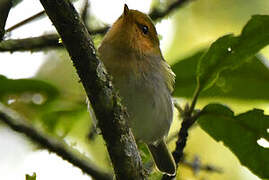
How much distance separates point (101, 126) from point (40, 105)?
1662mm

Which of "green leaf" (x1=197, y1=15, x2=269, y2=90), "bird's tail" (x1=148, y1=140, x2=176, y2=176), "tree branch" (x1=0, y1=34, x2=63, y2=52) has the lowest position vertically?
"bird's tail" (x1=148, y1=140, x2=176, y2=176)

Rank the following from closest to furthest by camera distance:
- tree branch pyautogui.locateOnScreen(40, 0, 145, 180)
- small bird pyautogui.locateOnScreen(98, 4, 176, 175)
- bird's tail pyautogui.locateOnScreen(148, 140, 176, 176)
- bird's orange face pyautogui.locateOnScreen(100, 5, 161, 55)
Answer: tree branch pyautogui.locateOnScreen(40, 0, 145, 180)
small bird pyautogui.locateOnScreen(98, 4, 176, 175)
bird's orange face pyautogui.locateOnScreen(100, 5, 161, 55)
bird's tail pyautogui.locateOnScreen(148, 140, 176, 176)

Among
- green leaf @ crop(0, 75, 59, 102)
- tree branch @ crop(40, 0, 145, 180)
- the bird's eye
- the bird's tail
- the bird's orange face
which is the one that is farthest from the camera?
the bird's tail

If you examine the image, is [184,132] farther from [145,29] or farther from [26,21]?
[145,29]

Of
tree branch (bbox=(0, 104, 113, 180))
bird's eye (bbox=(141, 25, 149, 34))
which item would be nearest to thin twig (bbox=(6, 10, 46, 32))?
tree branch (bbox=(0, 104, 113, 180))

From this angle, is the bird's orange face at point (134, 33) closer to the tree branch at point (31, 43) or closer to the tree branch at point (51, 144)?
the tree branch at point (31, 43)

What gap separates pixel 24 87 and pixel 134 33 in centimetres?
96

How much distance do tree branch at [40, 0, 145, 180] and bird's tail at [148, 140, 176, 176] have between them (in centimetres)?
234

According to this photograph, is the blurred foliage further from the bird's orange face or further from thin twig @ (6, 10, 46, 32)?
thin twig @ (6, 10, 46, 32)

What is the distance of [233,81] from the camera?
3.96 metres

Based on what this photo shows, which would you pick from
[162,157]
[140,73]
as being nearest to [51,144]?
[140,73]

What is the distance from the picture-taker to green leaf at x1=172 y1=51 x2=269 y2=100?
3.76m

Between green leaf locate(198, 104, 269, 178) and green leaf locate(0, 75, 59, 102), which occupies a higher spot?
green leaf locate(0, 75, 59, 102)

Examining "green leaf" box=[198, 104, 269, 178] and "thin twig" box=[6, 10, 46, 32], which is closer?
"thin twig" box=[6, 10, 46, 32]
